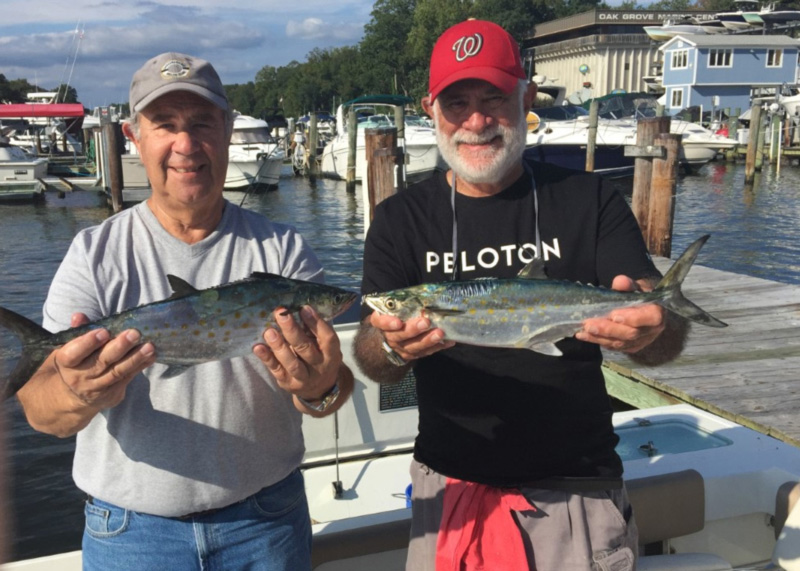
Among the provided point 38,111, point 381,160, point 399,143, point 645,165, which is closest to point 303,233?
point 399,143

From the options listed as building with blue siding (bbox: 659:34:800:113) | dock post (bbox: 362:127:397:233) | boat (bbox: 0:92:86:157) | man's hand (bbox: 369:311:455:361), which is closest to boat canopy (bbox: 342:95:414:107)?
boat (bbox: 0:92:86:157)

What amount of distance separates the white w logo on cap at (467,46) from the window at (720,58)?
63612 millimetres

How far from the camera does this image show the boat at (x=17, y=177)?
3080cm

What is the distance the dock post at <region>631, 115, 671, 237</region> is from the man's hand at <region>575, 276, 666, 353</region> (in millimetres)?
10938

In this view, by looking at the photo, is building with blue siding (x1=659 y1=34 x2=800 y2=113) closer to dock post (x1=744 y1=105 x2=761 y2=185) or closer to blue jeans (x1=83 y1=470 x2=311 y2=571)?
dock post (x1=744 y1=105 x2=761 y2=185)

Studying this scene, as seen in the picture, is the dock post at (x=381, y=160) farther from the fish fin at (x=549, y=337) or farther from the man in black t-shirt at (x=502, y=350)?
the fish fin at (x=549, y=337)

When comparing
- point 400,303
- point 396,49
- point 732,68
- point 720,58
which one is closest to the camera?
point 400,303

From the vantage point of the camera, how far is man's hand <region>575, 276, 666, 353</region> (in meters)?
2.62

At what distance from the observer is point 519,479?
9.21ft

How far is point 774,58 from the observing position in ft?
197

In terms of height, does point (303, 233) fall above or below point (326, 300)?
below

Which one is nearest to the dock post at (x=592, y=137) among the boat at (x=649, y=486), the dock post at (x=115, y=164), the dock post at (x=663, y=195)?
the dock post at (x=663, y=195)

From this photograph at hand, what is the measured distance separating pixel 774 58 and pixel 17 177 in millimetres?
57288

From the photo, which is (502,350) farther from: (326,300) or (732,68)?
(732,68)
